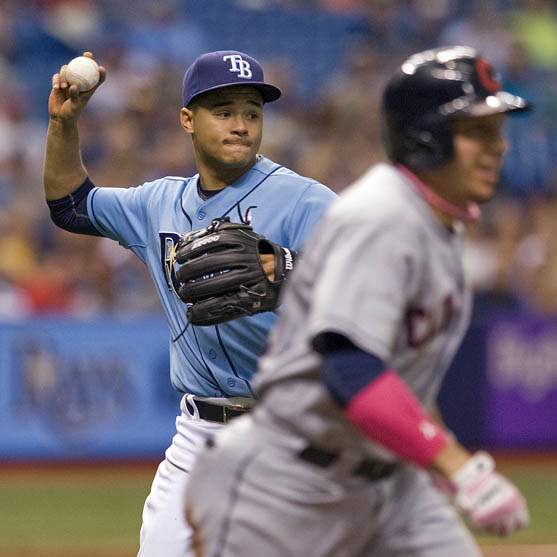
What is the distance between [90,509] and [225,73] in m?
5.10

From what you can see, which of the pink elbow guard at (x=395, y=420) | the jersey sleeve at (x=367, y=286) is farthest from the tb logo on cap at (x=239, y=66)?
the pink elbow guard at (x=395, y=420)

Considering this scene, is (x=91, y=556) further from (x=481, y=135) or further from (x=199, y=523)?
(x=481, y=135)

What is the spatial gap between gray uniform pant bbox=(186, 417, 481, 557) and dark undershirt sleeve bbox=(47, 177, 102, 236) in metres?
1.88

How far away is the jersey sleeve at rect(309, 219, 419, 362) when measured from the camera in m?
3.06

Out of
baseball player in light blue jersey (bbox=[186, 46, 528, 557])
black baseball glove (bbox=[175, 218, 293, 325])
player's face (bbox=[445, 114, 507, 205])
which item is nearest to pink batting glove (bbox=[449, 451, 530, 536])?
baseball player in light blue jersey (bbox=[186, 46, 528, 557])

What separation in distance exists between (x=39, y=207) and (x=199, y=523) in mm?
8374

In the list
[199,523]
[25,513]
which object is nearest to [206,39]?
[25,513]

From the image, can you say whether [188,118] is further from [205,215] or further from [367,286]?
[367,286]

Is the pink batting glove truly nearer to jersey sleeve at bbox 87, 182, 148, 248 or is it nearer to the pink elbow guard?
the pink elbow guard

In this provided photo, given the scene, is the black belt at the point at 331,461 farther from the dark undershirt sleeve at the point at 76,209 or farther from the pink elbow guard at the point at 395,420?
the dark undershirt sleeve at the point at 76,209

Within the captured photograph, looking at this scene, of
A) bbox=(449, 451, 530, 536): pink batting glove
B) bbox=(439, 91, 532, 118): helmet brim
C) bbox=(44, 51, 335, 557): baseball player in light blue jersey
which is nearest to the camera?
bbox=(449, 451, 530, 536): pink batting glove

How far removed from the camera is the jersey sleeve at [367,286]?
120 inches

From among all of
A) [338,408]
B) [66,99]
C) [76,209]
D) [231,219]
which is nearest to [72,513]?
[76,209]

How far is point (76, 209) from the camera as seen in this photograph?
5.21 metres
